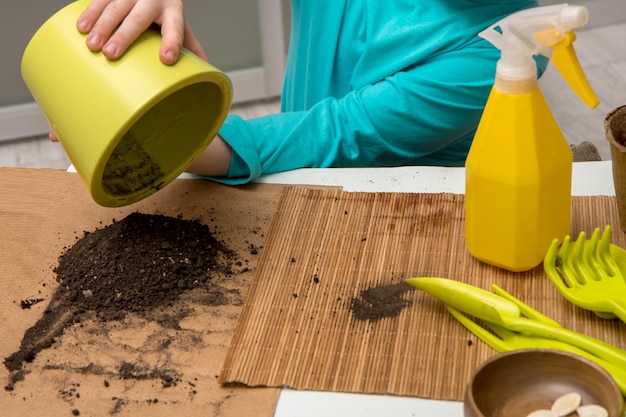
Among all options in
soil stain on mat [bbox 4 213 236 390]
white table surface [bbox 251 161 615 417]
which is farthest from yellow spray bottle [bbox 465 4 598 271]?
soil stain on mat [bbox 4 213 236 390]

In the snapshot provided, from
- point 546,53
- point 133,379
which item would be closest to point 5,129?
point 133,379

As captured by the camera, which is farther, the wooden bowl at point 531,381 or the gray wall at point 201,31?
the gray wall at point 201,31

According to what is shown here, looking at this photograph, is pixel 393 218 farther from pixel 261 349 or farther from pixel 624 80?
pixel 624 80

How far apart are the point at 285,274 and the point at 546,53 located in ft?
0.99

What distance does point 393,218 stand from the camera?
826 millimetres

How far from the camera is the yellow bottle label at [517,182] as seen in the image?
67cm

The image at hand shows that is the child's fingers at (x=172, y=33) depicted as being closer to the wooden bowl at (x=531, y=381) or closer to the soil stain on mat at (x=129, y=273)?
the soil stain on mat at (x=129, y=273)

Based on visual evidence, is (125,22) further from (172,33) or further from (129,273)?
(129,273)

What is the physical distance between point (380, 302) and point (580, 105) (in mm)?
1441

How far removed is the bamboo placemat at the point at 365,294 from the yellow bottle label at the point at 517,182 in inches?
1.3

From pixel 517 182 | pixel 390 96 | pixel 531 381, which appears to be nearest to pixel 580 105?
pixel 390 96

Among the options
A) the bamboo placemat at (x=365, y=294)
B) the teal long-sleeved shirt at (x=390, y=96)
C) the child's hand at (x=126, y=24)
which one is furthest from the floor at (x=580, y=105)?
the child's hand at (x=126, y=24)

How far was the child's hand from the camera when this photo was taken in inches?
27.4

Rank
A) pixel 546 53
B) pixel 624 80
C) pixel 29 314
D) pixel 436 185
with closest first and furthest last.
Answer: pixel 546 53
pixel 29 314
pixel 436 185
pixel 624 80
